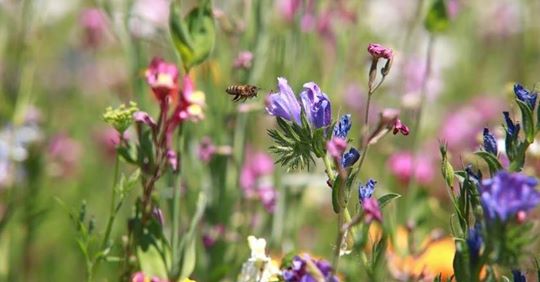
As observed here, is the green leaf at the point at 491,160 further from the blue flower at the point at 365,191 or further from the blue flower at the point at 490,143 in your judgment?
the blue flower at the point at 365,191

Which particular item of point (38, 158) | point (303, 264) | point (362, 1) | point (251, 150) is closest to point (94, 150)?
point (251, 150)

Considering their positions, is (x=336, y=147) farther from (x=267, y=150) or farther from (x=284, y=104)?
(x=267, y=150)

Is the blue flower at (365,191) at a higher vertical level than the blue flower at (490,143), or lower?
lower

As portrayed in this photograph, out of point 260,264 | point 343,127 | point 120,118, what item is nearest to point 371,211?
point 343,127

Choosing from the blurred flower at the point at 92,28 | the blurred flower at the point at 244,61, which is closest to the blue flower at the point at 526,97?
the blurred flower at the point at 244,61

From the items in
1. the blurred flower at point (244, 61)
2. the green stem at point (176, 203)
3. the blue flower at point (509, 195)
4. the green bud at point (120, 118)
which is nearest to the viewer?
the blue flower at point (509, 195)

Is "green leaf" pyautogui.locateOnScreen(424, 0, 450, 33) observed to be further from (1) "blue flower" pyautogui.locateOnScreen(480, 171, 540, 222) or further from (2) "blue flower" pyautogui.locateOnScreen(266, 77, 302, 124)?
(1) "blue flower" pyautogui.locateOnScreen(480, 171, 540, 222)

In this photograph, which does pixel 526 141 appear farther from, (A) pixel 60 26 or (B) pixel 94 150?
(A) pixel 60 26
